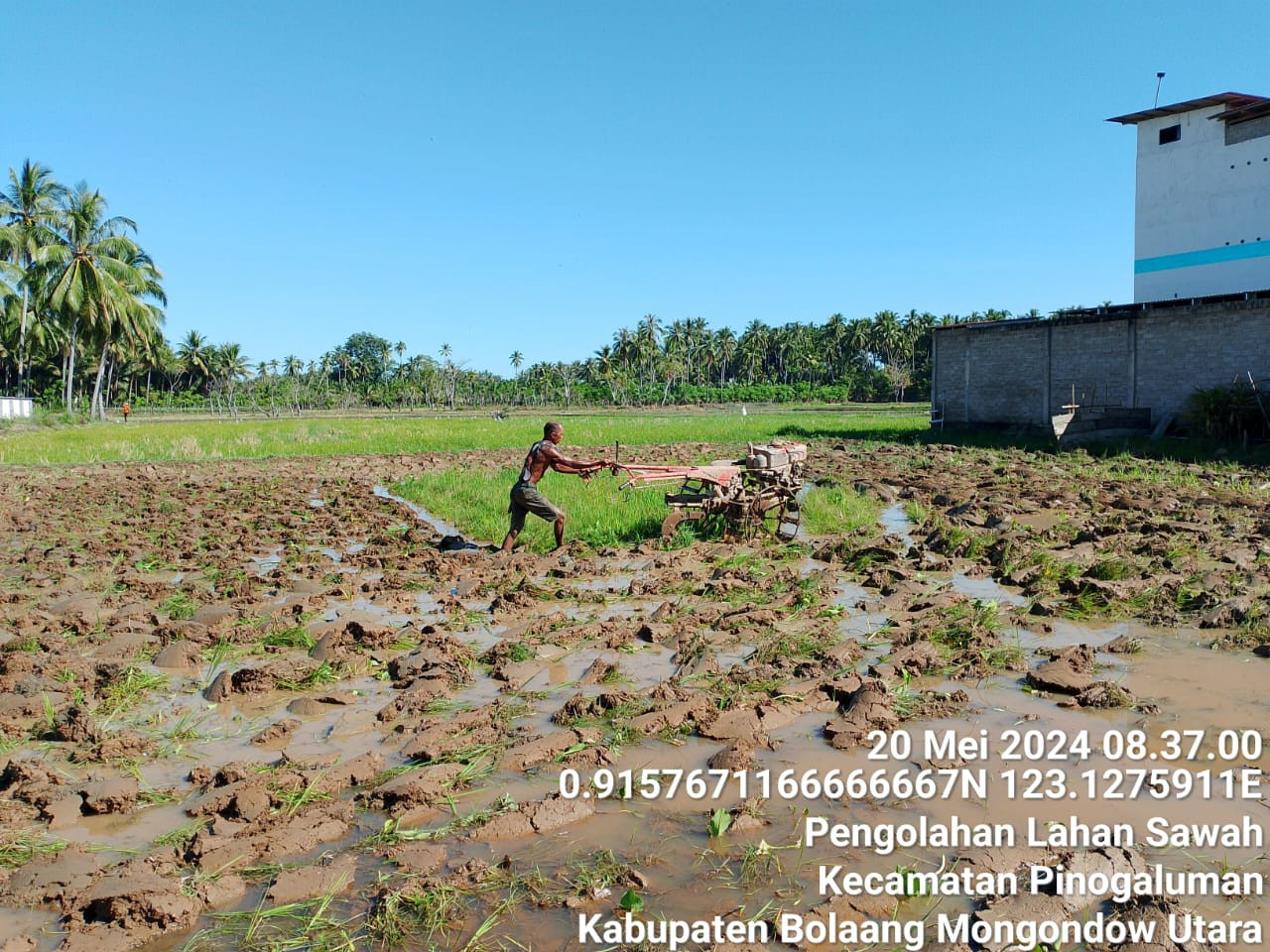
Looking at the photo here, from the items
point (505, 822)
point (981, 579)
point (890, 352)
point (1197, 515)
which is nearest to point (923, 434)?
point (1197, 515)

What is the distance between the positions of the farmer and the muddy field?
0.46 metres

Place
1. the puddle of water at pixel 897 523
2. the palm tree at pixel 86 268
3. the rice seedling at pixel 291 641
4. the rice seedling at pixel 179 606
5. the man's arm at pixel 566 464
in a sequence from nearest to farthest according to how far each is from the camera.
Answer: the rice seedling at pixel 291 641, the rice seedling at pixel 179 606, the man's arm at pixel 566 464, the puddle of water at pixel 897 523, the palm tree at pixel 86 268

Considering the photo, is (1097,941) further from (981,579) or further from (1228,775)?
(981,579)

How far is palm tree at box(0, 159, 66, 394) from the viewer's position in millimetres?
39594

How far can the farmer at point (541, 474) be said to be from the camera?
9109mm

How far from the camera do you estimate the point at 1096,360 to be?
22.6 m

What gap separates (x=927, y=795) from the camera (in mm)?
4027

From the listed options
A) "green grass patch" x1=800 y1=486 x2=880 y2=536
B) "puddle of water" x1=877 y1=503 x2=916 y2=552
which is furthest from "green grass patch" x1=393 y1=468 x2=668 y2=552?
"puddle of water" x1=877 y1=503 x2=916 y2=552

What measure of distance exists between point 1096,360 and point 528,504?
18.2 m

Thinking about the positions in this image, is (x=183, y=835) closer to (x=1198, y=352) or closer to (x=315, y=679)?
(x=315, y=679)

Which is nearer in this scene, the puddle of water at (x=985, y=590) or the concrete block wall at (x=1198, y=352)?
the puddle of water at (x=985, y=590)

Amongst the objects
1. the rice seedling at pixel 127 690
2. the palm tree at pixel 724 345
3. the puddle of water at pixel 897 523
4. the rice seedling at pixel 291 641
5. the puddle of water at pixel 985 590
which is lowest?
the rice seedling at pixel 127 690

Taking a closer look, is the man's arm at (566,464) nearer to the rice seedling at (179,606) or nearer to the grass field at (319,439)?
the rice seedling at (179,606)

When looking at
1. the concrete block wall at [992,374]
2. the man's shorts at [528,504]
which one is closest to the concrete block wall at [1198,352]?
the concrete block wall at [992,374]
